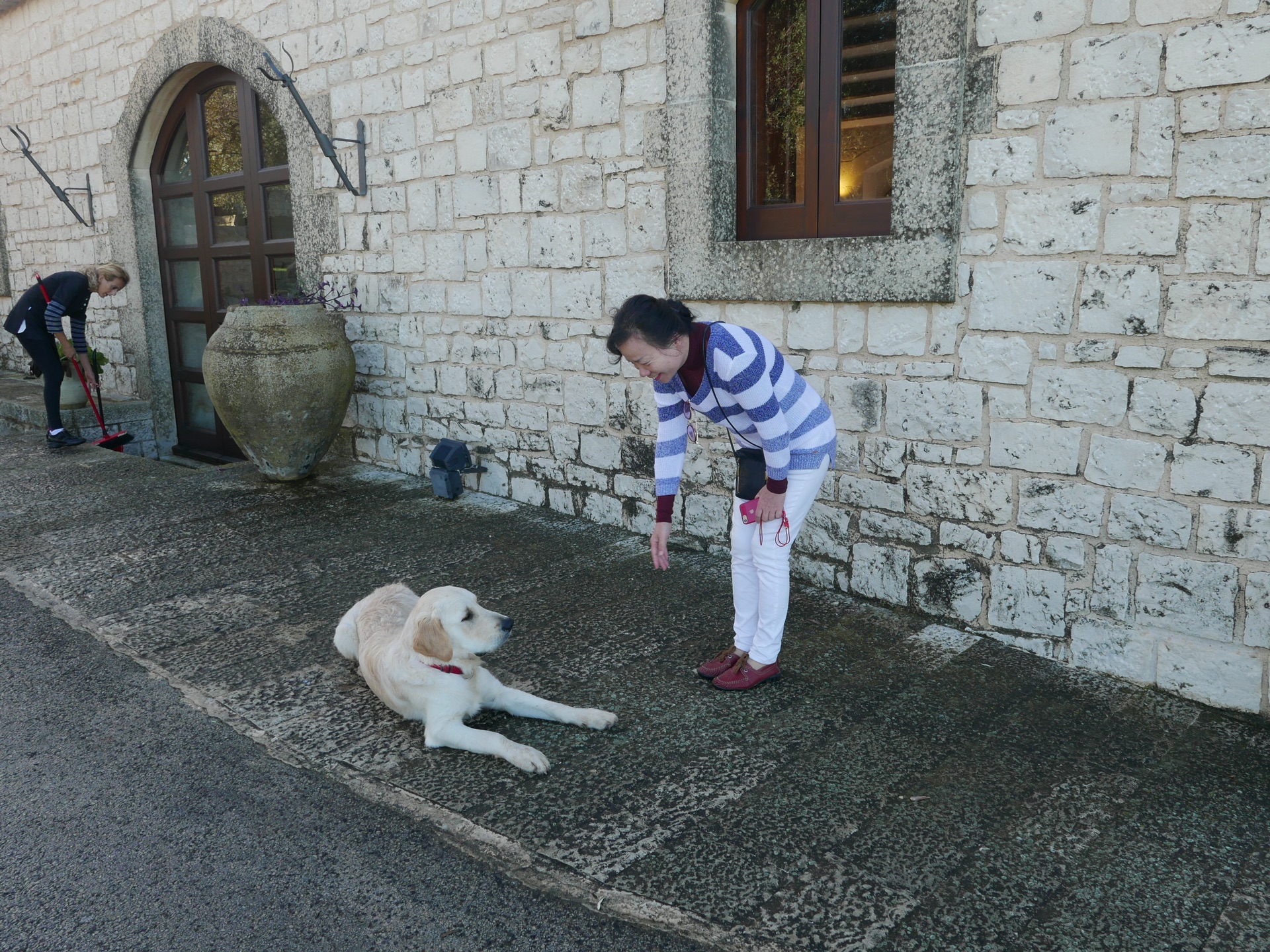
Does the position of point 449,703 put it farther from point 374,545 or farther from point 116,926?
point 374,545

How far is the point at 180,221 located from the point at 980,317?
7.61m

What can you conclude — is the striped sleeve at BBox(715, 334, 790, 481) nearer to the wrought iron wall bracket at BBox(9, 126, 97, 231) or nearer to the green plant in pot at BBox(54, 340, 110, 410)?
the green plant in pot at BBox(54, 340, 110, 410)

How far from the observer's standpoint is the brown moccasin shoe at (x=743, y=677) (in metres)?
3.27

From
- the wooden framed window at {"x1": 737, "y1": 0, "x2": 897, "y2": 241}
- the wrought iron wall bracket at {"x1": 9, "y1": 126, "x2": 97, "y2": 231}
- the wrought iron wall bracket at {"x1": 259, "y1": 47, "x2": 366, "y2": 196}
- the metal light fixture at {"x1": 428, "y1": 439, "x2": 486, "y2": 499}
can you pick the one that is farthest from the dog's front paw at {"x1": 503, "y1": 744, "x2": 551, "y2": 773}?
the wrought iron wall bracket at {"x1": 9, "y1": 126, "x2": 97, "y2": 231}

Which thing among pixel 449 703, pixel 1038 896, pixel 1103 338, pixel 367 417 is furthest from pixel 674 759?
pixel 367 417

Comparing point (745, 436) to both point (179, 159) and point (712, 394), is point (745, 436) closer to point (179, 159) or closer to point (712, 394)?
point (712, 394)

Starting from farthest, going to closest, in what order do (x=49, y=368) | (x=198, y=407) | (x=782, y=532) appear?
(x=198, y=407), (x=49, y=368), (x=782, y=532)

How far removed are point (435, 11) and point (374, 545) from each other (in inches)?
128

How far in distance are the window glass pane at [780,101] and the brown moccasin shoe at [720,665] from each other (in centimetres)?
222

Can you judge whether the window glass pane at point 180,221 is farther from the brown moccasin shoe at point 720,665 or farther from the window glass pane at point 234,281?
the brown moccasin shoe at point 720,665

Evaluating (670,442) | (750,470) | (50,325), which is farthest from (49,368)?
(750,470)

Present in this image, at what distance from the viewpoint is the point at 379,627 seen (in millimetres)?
3223

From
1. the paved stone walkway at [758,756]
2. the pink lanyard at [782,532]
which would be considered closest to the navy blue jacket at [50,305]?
→ the paved stone walkway at [758,756]

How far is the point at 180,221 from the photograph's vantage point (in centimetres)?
857
